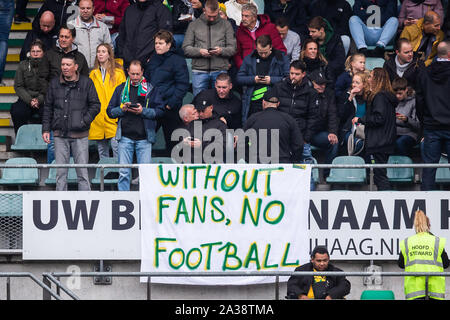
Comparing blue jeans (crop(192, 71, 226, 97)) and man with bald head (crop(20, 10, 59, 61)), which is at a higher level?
man with bald head (crop(20, 10, 59, 61))

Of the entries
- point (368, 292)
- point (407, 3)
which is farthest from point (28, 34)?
point (368, 292)

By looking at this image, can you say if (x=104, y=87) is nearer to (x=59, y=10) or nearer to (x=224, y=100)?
(x=224, y=100)

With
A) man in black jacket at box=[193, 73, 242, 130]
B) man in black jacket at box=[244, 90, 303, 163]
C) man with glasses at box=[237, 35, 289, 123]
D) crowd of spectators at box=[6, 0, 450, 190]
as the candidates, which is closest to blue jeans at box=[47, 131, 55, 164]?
crowd of spectators at box=[6, 0, 450, 190]

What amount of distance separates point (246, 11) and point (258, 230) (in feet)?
12.1

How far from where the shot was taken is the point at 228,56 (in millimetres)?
16188

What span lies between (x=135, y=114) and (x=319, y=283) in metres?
3.45

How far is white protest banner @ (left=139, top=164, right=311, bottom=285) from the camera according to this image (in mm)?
14156

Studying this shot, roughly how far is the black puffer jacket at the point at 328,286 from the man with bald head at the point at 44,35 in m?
5.77

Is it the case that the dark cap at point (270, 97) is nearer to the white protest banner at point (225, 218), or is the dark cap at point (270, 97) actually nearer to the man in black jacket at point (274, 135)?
the man in black jacket at point (274, 135)

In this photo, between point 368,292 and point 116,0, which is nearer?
point 368,292

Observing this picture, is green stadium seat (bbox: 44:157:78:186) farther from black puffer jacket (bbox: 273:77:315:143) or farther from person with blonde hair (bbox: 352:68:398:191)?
person with blonde hair (bbox: 352:68:398:191)

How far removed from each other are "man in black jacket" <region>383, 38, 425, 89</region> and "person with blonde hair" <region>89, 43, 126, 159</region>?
12.1ft

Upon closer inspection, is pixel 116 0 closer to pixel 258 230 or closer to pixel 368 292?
pixel 258 230

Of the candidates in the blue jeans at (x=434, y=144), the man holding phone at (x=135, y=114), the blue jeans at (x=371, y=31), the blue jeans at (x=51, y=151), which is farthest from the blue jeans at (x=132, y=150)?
the blue jeans at (x=371, y=31)
